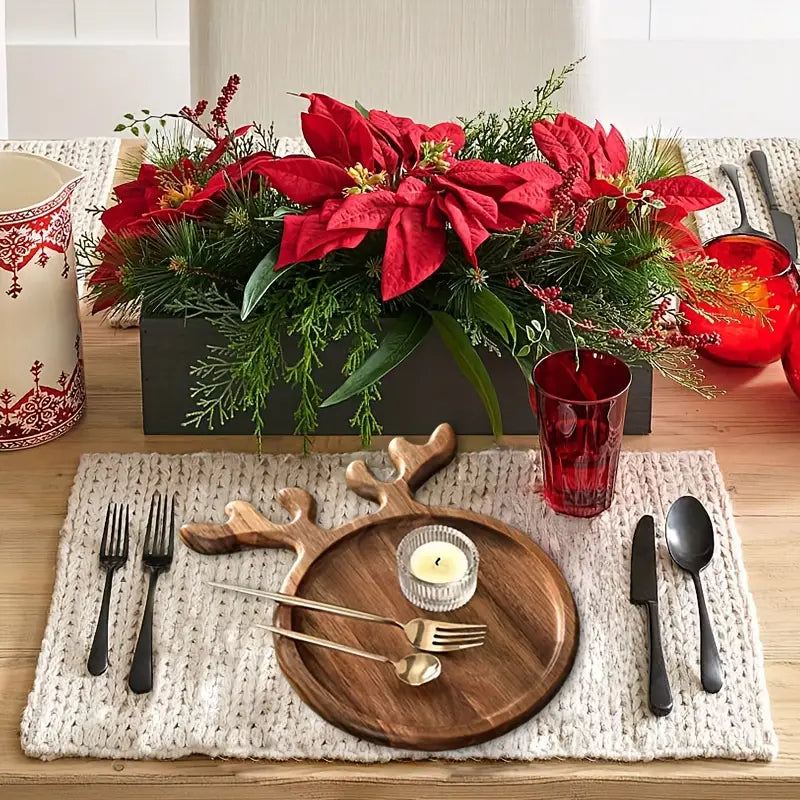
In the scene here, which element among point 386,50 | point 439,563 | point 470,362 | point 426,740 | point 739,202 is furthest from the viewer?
point 386,50

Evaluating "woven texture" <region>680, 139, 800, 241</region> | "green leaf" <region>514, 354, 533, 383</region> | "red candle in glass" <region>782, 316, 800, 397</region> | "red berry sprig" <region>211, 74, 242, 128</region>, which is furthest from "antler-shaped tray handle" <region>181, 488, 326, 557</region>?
"woven texture" <region>680, 139, 800, 241</region>

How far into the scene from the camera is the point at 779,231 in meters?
1.37

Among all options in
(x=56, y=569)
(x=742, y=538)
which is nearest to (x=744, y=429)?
(x=742, y=538)

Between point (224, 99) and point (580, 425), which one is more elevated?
point (224, 99)

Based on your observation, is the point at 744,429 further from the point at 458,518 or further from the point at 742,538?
the point at 458,518

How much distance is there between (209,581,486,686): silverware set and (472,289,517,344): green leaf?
246 mm

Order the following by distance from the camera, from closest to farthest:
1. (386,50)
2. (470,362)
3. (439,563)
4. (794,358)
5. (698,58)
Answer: (439,563) → (470,362) → (794,358) → (386,50) → (698,58)

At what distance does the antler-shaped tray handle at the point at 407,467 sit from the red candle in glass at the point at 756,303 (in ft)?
0.86

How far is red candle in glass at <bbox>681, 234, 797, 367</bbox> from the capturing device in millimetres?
1173

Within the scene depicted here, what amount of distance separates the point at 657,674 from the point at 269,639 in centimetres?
28

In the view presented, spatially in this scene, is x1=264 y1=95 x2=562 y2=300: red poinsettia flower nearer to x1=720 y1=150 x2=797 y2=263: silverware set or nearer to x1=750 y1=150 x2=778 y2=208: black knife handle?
x1=720 y1=150 x2=797 y2=263: silverware set

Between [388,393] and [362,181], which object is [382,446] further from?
[362,181]

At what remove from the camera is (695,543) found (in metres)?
1.00

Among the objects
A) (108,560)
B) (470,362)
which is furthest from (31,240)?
(470,362)
